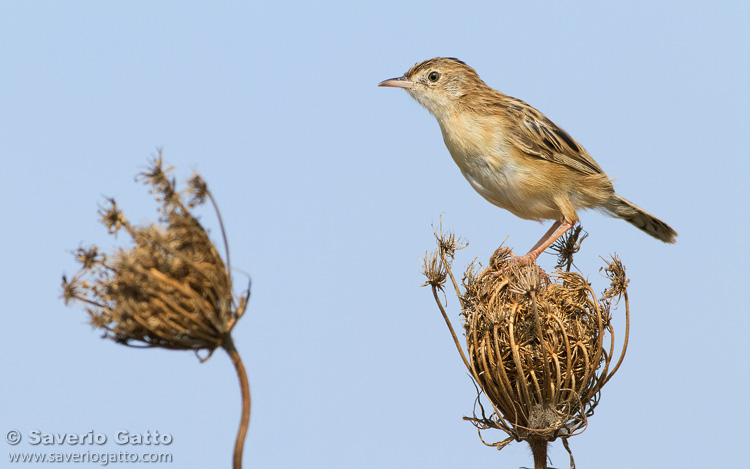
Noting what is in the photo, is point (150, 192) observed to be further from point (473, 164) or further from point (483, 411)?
point (473, 164)

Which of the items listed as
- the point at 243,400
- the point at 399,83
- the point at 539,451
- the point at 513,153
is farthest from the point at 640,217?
the point at 243,400

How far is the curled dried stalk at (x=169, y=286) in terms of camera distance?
4.25 m

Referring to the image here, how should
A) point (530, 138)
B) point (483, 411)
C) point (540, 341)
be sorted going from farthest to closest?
1. point (530, 138)
2. point (483, 411)
3. point (540, 341)

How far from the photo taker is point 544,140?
27.5 ft

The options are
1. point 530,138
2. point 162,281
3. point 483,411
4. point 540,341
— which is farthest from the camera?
point 530,138

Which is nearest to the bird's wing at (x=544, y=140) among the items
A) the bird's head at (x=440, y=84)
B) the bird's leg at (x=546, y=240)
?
the bird's head at (x=440, y=84)

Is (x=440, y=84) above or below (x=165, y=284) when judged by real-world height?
above

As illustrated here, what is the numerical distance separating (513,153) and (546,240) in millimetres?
970

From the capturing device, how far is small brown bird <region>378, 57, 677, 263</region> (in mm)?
8242

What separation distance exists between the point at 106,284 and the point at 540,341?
3198 mm

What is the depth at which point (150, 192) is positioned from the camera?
4.41 metres

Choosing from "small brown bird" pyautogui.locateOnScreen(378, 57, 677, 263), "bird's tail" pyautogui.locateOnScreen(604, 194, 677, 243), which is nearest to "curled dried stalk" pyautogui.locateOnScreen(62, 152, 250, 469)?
"small brown bird" pyautogui.locateOnScreen(378, 57, 677, 263)

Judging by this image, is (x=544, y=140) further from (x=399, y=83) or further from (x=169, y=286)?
(x=169, y=286)

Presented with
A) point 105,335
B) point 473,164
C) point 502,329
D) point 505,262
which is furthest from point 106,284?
point 473,164
